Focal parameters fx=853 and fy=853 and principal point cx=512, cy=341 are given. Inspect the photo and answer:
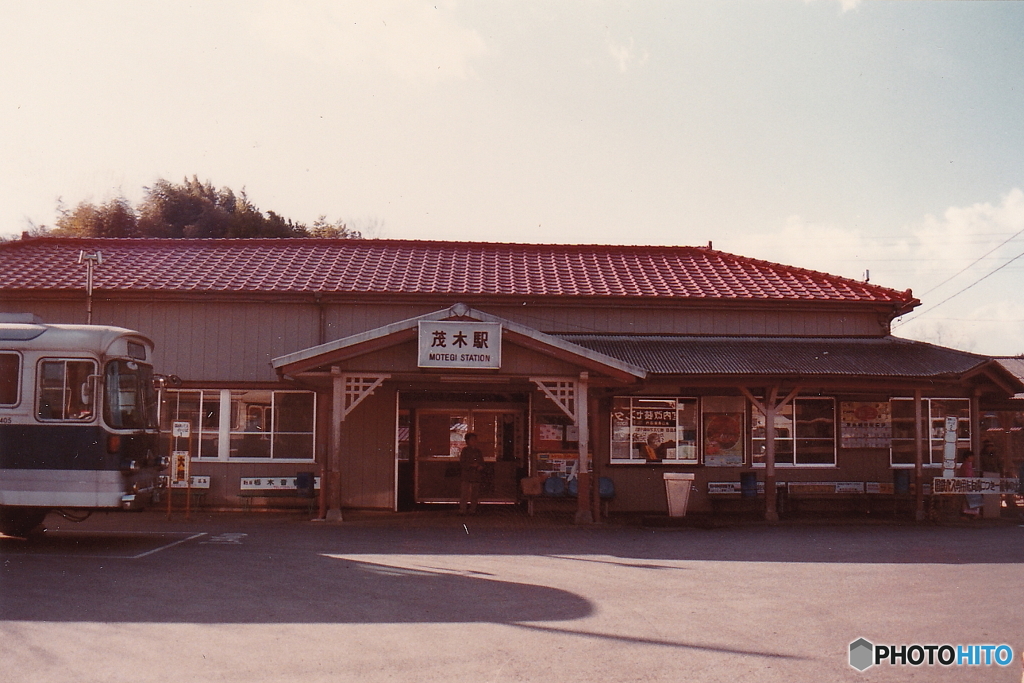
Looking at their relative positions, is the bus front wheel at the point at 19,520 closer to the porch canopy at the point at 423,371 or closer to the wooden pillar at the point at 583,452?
the porch canopy at the point at 423,371

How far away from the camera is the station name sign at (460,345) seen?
14930 millimetres

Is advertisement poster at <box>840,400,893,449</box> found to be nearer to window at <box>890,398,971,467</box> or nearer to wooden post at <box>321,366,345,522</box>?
window at <box>890,398,971,467</box>

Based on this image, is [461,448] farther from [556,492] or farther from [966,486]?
[966,486]

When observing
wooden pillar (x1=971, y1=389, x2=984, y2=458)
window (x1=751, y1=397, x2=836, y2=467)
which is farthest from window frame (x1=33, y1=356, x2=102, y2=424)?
wooden pillar (x1=971, y1=389, x2=984, y2=458)

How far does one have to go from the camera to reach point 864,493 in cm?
1827

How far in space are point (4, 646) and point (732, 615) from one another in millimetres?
6466

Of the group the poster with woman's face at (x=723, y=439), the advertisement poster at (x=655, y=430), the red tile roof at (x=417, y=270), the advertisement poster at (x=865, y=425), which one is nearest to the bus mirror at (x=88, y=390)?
the red tile roof at (x=417, y=270)

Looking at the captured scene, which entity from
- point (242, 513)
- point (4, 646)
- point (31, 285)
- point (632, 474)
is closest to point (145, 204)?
point (31, 285)

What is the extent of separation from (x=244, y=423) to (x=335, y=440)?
3.51 meters

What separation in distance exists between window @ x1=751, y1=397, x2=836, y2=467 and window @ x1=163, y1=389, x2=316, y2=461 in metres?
9.64

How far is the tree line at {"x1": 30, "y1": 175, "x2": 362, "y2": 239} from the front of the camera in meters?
42.7

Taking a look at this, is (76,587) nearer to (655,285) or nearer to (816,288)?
(655,285)

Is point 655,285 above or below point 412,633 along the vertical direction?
above

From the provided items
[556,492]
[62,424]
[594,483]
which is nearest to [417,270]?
[556,492]
